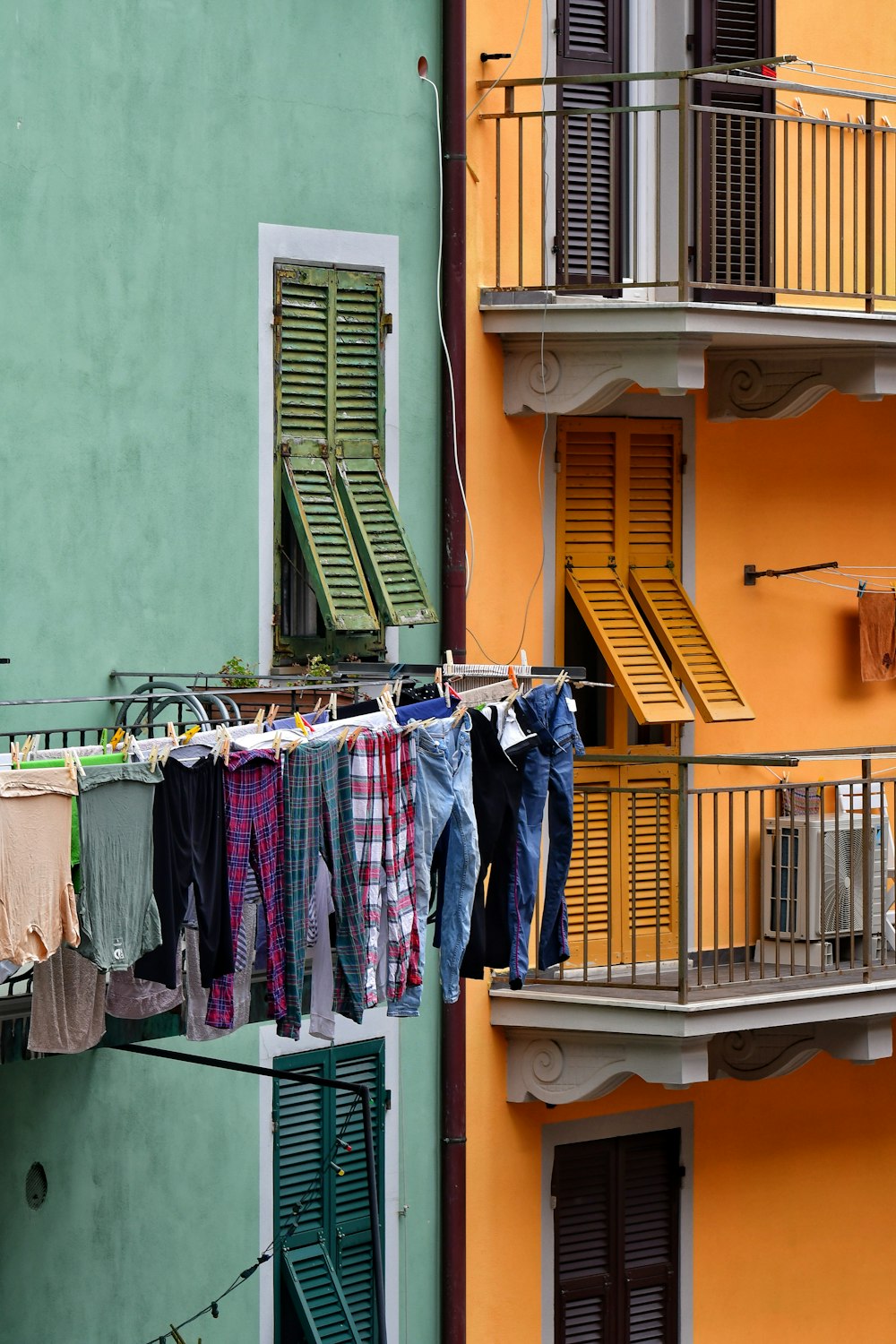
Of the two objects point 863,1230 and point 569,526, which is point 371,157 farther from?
point 863,1230

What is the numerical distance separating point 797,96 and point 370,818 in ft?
21.7

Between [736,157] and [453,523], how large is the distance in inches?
119

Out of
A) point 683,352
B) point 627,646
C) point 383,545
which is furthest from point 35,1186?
point 683,352

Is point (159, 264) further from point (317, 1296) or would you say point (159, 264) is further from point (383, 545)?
point (317, 1296)

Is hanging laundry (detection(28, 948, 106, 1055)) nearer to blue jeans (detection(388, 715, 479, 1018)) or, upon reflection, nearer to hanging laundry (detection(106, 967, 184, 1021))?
Result: hanging laundry (detection(106, 967, 184, 1021))

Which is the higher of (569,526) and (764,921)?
(569,526)

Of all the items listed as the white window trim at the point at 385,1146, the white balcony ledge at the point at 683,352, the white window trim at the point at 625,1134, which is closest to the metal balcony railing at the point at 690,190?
the white balcony ledge at the point at 683,352

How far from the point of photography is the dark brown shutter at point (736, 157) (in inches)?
547

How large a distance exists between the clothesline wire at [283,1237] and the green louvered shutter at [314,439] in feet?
8.38

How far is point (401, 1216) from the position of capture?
1304 centimetres

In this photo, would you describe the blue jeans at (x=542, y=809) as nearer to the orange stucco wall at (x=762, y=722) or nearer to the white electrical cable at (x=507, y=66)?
the orange stucco wall at (x=762, y=722)

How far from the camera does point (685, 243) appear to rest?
12.6 meters

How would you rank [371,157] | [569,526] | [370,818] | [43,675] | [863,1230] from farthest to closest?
[863,1230] → [569,526] → [371,157] → [43,675] → [370,818]

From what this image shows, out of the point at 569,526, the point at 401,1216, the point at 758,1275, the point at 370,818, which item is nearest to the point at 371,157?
the point at 569,526
